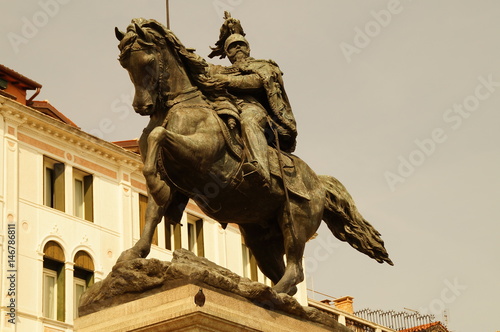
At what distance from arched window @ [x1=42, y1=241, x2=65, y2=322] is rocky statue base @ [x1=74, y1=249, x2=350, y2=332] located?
22359mm

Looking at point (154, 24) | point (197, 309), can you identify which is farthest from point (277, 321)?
point (154, 24)

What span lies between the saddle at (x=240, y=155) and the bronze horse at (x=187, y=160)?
27 mm

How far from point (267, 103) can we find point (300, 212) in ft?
4.07

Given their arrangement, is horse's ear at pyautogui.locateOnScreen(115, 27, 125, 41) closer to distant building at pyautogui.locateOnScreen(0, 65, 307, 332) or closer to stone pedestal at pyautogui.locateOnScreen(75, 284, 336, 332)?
stone pedestal at pyautogui.locateOnScreen(75, 284, 336, 332)

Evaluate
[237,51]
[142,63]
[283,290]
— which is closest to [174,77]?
[142,63]

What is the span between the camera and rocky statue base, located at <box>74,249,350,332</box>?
9.82 metres

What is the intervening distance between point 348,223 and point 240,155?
1.98 m

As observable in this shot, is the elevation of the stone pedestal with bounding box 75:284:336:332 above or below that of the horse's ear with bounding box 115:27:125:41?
below

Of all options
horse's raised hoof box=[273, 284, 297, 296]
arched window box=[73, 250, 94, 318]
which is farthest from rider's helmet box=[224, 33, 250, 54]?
arched window box=[73, 250, 94, 318]

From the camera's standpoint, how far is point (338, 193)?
Result: 490 inches

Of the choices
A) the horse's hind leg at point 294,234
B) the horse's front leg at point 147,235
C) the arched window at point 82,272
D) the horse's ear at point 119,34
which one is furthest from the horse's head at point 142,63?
the arched window at point 82,272

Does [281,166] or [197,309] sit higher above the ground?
[281,166]

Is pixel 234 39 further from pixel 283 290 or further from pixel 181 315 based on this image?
pixel 181 315

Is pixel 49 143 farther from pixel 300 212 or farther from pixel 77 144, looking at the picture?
pixel 300 212
